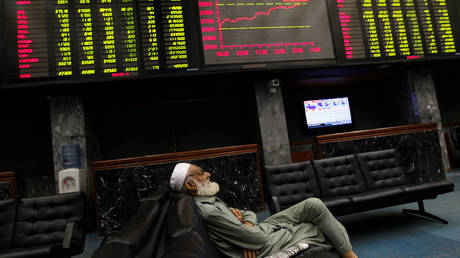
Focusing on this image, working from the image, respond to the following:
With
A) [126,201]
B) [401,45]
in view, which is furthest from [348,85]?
[126,201]

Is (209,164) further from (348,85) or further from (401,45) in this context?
(348,85)

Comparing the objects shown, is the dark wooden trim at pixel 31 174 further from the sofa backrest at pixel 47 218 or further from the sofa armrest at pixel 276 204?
the sofa armrest at pixel 276 204

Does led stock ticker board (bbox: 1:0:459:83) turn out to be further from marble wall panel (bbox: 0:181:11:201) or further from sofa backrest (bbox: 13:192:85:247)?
sofa backrest (bbox: 13:192:85:247)

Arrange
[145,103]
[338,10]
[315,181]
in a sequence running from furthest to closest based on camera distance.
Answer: [145,103], [338,10], [315,181]

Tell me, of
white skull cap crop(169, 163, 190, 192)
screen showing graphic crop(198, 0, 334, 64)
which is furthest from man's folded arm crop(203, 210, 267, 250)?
screen showing graphic crop(198, 0, 334, 64)

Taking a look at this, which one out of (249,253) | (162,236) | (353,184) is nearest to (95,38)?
(162,236)

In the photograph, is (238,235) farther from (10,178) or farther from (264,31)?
(10,178)

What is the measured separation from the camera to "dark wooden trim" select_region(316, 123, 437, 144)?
14.0 ft

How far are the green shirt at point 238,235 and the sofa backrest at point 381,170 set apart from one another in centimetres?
184

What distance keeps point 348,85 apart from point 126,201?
19.8 ft

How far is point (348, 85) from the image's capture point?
22.1 feet

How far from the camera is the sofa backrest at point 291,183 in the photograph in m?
2.92

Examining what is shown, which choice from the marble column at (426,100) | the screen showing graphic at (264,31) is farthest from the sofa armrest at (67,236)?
the marble column at (426,100)

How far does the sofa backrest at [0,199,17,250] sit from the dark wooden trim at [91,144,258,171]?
1143 millimetres
